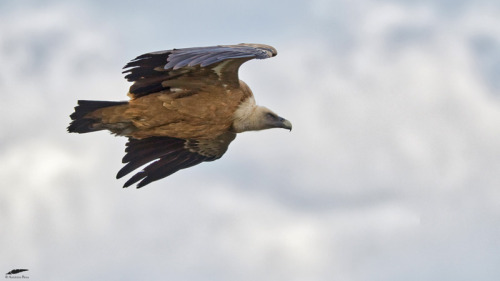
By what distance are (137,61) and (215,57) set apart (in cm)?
181

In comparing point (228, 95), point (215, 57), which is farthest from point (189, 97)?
point (215, 57)

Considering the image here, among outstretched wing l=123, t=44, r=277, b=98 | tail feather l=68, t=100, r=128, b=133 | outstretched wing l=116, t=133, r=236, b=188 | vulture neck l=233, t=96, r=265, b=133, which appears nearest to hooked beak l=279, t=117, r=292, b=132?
vulture neck l=233, t=96, r=265, b=133

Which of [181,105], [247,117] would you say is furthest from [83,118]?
[247,117]

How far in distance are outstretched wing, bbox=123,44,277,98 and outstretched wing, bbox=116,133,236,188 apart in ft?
5.60

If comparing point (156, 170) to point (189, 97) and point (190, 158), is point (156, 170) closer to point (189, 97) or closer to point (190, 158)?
point (190, 158)

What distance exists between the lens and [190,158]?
19.0 m

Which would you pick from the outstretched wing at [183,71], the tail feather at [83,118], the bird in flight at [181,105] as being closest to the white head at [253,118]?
the bird in flight at [181,105]

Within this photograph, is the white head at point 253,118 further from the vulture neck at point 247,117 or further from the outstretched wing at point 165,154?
the outstretched wing at point 165,154

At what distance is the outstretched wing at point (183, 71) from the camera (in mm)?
16078

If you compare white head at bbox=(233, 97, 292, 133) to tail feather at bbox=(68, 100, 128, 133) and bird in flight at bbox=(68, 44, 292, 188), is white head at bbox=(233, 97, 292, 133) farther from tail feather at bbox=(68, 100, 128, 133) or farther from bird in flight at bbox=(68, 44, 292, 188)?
tail feather at bbox=(68, 100, 128, 133)

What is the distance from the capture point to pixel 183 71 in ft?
55.1

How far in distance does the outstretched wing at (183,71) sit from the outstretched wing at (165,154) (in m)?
1.71

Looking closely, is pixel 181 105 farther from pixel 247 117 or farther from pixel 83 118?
pixel 83 118

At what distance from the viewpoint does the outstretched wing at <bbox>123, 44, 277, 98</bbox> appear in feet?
52.7
